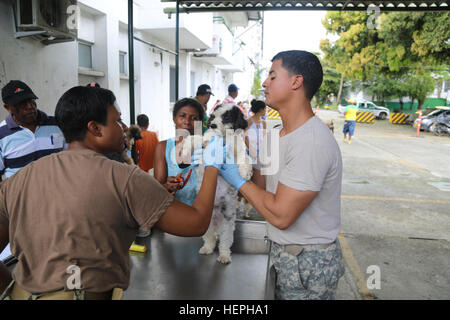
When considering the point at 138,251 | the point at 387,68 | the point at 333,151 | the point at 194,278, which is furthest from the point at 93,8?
the point at 387,68

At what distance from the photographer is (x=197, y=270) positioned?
2.29 meters

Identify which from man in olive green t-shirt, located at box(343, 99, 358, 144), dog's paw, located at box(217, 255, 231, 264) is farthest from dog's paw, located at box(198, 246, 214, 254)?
man in olive green t-shirt, located at box(343, 99, 358, 144)

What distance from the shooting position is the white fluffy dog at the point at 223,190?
2168 millimetres

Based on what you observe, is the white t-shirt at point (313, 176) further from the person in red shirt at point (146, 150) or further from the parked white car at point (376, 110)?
the parked white car at point (376, 110)

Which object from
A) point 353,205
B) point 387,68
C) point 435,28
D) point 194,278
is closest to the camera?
point 194,278

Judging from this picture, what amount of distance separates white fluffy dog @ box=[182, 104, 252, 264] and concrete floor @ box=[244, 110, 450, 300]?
4.90 feet

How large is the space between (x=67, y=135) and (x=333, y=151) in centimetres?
116

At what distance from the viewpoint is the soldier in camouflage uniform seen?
1.36 m

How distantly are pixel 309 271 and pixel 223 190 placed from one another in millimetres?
972

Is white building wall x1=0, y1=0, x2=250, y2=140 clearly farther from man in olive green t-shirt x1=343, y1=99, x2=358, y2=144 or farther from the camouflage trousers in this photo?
man in olive green t-shirt x1=343, y1=99, x2=358, y2=144

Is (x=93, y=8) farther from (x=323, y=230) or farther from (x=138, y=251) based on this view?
(x=323, y=230)

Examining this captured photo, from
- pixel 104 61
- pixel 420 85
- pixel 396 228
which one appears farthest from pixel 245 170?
pixel 420 85

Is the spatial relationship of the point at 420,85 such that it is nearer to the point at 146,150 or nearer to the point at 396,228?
the point at 396,228
